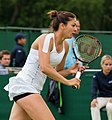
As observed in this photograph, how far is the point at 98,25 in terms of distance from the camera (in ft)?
94.7

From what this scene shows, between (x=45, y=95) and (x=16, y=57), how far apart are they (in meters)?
3.05

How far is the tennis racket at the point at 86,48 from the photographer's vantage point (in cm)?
706

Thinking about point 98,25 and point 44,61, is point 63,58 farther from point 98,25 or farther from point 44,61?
point 98,25

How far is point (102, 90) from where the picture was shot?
9414 mm

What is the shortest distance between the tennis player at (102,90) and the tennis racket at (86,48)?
7.44ft

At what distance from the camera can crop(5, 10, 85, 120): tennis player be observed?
6.19 metres

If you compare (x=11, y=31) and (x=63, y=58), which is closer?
(x=63, y=58)

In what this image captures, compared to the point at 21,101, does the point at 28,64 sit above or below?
above

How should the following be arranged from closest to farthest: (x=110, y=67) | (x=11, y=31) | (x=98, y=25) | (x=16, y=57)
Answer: (x=110, y=67)
(x=16, y=57)
(x=11, y=31)
(x=98, y=25)

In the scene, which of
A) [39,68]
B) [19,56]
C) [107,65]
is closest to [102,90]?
[107,65]

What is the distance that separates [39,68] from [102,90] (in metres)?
3.25

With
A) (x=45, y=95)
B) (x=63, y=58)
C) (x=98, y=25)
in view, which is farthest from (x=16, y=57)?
(x=98, y=25)

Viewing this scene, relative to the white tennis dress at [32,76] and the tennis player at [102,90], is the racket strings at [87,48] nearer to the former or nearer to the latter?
the white tennis dress at [32,76]

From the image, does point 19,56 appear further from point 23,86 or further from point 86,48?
point 23,86
